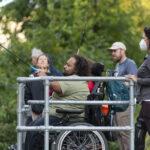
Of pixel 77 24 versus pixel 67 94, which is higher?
pixel 77 24

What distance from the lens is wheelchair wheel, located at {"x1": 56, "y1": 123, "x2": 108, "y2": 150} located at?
313 inches

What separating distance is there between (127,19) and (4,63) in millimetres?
5331

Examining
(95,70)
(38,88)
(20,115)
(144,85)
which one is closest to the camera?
(20,115)

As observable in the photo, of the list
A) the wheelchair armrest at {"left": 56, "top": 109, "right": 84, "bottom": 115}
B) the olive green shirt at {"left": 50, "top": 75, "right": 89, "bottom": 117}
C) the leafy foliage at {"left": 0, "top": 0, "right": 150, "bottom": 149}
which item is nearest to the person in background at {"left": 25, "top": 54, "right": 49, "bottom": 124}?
the olive green shirt at {"left": 50, "top": 75, "right": 89, "bottom": 117}

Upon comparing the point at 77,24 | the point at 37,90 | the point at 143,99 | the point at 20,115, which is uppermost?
the point at 77,24

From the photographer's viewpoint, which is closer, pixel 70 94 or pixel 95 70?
pixel 70 94

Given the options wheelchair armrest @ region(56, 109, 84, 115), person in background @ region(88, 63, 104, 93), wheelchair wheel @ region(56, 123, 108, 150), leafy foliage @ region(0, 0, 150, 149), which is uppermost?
leafy foliage @ region(0, 0, 150, 149)

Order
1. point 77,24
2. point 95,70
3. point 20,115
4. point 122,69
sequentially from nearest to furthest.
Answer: point 20,115, point 95,70, point 122,69, point 77,24

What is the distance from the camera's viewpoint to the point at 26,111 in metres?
9.02

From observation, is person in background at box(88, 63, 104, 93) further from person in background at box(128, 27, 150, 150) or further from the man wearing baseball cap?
person in background at box(128, 27, 150, 150)

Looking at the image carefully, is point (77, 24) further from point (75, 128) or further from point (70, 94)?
point (75, 128)

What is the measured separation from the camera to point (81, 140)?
8023 mm

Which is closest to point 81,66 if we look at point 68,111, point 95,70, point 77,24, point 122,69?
point 68,111

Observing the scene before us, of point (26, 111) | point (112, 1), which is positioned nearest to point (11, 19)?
point (112, 1)
